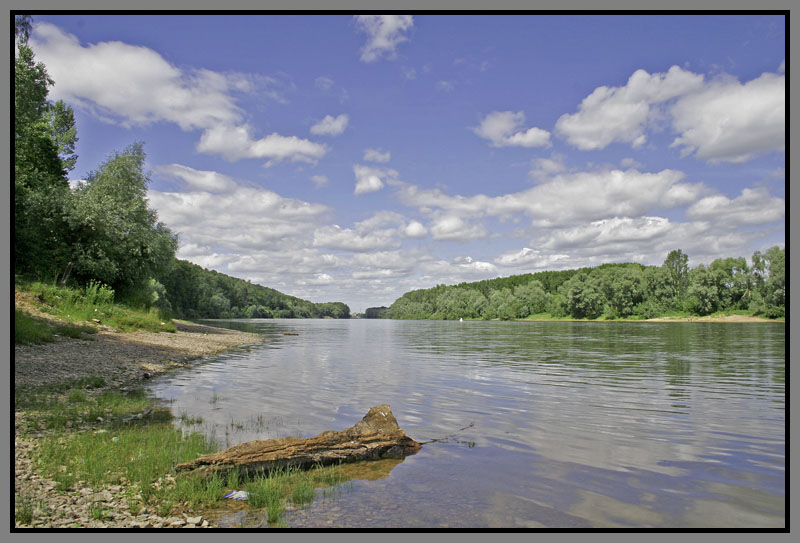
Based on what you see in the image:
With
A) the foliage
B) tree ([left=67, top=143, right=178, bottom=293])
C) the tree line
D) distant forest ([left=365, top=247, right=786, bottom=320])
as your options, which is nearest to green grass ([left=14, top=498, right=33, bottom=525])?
the foliage

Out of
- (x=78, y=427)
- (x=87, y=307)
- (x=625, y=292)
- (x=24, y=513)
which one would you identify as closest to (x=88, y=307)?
(x=87, y=307)

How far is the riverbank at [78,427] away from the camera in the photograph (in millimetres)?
6957

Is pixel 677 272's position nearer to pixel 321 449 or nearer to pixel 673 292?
pixel 673 292

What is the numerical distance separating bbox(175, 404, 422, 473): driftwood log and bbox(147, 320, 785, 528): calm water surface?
1.77ft

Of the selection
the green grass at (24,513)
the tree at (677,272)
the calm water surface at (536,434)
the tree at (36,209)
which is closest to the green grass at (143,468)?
the green grass at (24,513)

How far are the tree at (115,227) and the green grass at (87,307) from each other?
7.76 feet

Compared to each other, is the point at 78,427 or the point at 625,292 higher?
the point at 625,292

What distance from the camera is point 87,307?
34.8 metres

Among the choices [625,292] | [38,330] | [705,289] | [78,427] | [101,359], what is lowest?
[78,427]

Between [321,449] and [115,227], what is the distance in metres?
40.5

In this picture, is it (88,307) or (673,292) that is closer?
(88,307)

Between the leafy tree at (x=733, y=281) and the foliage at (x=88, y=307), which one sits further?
the leafy tree at (x=733, y=281)

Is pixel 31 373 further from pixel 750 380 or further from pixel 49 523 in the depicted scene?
pixel 750 380

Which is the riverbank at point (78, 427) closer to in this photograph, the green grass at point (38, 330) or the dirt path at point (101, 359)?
the dirt path at point (101, 359)
